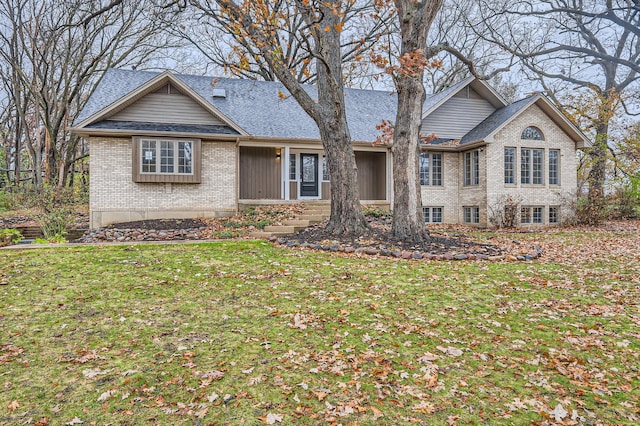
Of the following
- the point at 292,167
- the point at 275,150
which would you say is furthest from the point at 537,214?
the point at 275,150

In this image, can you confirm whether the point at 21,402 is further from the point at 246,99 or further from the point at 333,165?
the point at 246,99

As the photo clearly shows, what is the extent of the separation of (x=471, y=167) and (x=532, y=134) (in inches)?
108

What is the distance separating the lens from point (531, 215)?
16047 mm

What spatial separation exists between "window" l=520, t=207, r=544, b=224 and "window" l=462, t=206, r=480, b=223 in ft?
5.66

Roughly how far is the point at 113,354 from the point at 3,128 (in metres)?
31.6

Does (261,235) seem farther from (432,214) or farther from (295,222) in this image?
(432,214)

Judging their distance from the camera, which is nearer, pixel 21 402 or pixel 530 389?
pixel 21 402

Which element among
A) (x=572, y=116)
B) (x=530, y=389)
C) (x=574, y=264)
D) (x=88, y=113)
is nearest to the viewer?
(x=530, y=389)

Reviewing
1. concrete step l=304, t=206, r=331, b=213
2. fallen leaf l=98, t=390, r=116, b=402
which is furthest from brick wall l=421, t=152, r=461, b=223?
fallen leaf l=98, t=390, r=116, b=402

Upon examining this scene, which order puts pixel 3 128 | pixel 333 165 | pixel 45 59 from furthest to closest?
pixel 3 128 → pixel 45 59 → pixel 333 165

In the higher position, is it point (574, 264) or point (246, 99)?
point (246, 99)

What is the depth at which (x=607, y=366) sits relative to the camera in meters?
3.42

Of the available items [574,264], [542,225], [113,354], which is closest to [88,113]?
[113,354]

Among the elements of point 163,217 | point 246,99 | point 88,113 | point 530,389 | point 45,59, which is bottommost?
point 530,389
